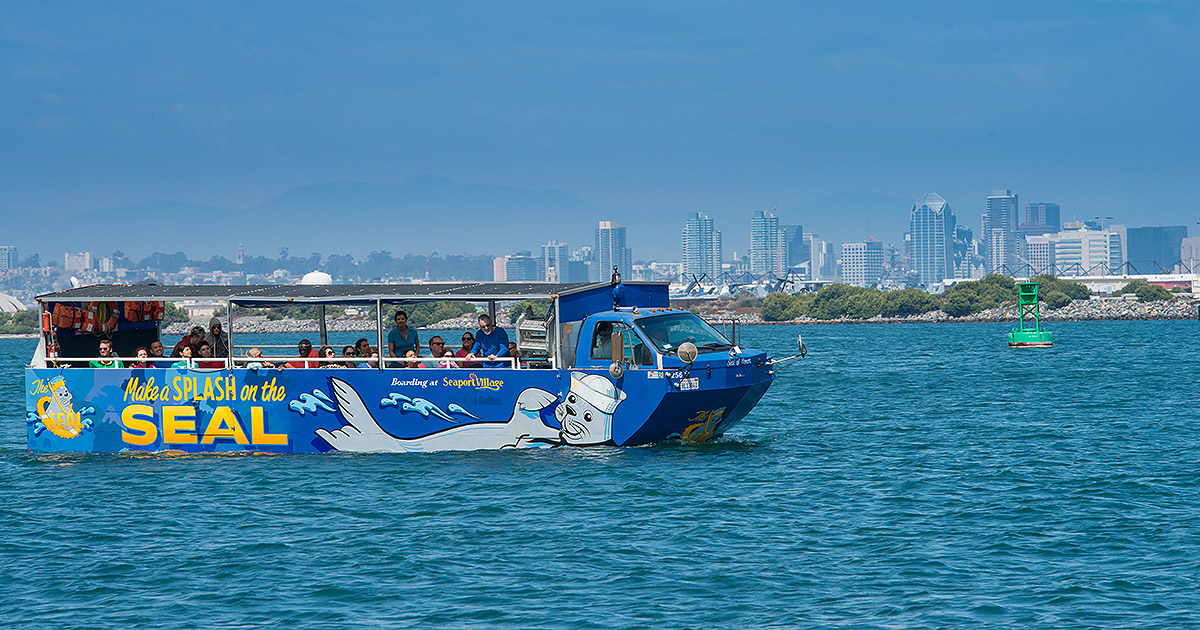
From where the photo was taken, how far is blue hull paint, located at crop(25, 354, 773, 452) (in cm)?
1989

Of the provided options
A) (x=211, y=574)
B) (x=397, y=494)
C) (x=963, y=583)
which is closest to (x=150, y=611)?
(x=211, y=574)

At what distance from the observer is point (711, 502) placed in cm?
1711

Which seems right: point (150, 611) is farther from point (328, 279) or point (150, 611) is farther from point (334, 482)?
point (328, 279)

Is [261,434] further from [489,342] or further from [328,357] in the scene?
[489,342]

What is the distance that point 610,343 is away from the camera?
20.2 m

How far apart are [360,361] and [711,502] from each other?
22.7 feet

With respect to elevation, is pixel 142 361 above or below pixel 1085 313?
below

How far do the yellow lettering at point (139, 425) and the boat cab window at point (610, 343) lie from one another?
7860mm

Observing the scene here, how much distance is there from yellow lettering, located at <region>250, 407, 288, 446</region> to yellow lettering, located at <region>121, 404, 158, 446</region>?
1.85 m

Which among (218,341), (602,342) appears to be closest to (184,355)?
(218,341)

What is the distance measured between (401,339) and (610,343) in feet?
14.6

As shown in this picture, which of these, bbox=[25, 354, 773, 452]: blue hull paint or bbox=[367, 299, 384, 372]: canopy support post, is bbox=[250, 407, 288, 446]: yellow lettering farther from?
bbox=[367, 299, 384, 372]: canopy support post

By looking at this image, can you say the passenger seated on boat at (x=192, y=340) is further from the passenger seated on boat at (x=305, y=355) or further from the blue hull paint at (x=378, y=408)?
the passenger seated on boat at (x=305, y=355)

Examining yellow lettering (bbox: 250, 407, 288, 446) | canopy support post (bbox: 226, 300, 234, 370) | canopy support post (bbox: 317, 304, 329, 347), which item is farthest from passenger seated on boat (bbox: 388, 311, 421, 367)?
canopy support post (bbox: 226, 300, 234, 370)
